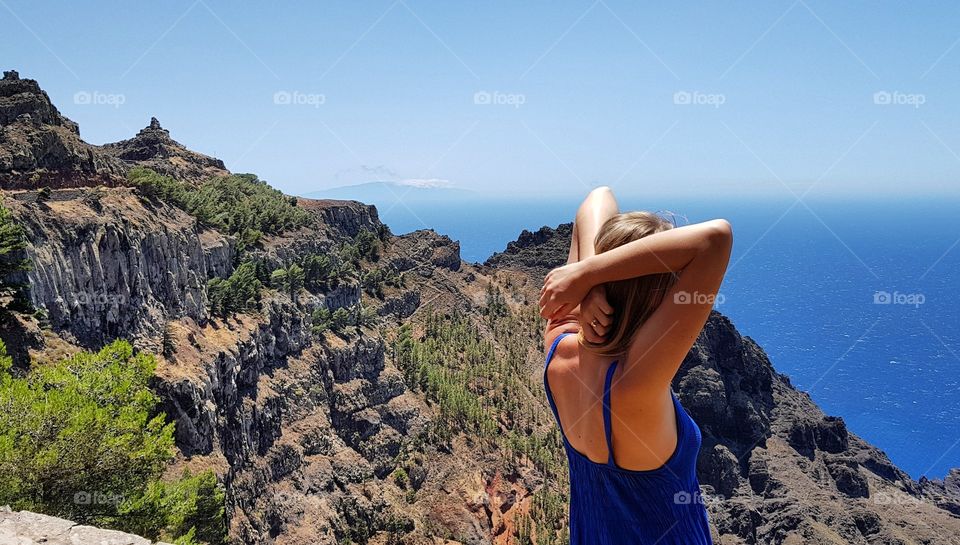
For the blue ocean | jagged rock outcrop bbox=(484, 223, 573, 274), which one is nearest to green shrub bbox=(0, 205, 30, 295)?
the blue ocean

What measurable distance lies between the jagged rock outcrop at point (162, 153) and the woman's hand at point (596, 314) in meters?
46.3

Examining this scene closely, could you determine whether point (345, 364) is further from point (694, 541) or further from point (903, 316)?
point (903, 316)

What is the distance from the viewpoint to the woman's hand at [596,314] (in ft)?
7.21

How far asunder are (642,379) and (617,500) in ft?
2.44

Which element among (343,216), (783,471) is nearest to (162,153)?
(343,216)

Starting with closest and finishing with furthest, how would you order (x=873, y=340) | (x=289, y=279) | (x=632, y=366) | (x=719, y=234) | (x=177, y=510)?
(x=719, y=234), (x=632, y=366), (x=177, y=510), (x=289, y=279), (x=873, y=340)

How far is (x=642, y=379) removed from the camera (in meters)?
2.13

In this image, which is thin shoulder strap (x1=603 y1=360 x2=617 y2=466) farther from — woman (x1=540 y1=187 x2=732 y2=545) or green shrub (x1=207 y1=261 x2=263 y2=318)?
green shrub (x1=207 y1=261 x2=263 y2=318)

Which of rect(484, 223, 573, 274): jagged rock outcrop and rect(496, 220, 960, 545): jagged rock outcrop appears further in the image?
rect(484, 223, 573, 274): jagged rock outcrop

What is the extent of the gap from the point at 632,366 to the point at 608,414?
0.28 meters

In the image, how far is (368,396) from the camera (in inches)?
1178

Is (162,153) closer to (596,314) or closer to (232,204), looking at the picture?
(232,204)

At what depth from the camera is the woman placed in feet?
6.79

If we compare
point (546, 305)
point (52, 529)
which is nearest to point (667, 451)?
point (546, 305)
